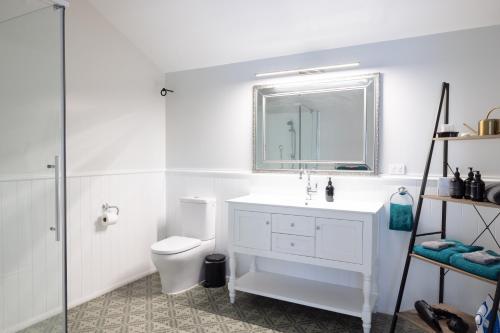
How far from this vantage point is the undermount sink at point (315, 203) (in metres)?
2.47

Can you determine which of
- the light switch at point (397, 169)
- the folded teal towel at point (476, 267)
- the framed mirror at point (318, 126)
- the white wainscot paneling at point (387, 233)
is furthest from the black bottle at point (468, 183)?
the framed mirror at point (318, 126)

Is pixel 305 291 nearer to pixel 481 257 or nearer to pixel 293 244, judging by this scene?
pixel 293 244

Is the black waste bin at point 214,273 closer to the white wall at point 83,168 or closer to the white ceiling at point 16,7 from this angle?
the white wall at point 83,168

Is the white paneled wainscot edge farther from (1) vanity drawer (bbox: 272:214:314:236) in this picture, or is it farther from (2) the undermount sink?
(1) vanity drawer (bbox: 272:214:314:236)

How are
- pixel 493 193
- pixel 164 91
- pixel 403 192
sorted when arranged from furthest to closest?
pixel 164 91 < pixel 403 192 < pixel 493 193

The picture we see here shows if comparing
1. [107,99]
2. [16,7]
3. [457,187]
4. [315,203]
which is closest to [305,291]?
[315,203]

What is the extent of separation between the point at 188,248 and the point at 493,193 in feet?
7.50

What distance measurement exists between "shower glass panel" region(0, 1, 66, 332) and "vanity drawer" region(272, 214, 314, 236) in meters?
1.44

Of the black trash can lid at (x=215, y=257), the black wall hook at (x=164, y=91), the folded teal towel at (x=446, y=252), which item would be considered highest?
the black wall hook at (x=164, y=91)

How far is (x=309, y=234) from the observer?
2512 mm

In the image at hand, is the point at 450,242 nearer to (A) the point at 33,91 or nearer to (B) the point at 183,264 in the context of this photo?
(B) the point at 183,264

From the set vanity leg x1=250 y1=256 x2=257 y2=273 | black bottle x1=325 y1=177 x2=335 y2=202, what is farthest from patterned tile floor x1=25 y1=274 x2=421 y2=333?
black bottle x1=325 y1=177 x2=335 y2=202

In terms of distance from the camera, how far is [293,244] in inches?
101

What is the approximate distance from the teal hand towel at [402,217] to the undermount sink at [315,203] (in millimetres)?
117
